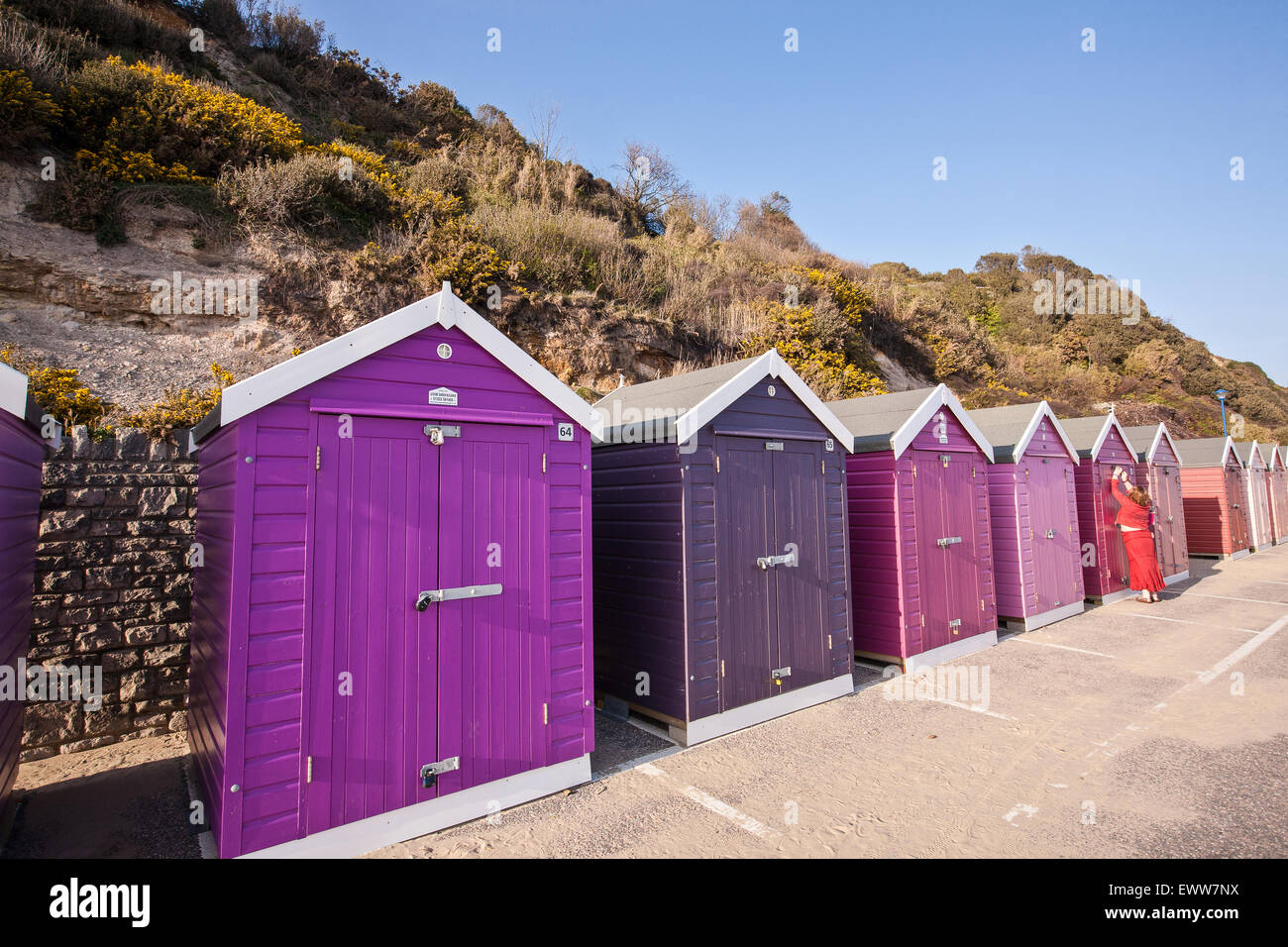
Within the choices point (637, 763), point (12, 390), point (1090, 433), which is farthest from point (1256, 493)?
point (12, 390)

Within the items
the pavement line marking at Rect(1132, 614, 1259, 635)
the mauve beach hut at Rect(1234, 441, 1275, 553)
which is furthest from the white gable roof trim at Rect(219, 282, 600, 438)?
the mauve beach hut at Rect(1234, 441, 1275, 553)

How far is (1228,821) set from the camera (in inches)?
155

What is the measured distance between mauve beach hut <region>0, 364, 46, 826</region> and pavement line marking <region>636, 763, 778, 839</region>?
4.12 m

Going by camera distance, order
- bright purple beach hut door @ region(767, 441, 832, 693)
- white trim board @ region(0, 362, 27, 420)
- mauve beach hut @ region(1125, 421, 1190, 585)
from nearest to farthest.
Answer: white trim board @ region(0, 362, 27, 420) → bright purple beach hut door @ region(767, 441, 832, 693) → mauve beach hut @ region(1125, 421, 1190, 585)

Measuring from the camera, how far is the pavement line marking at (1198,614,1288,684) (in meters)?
7.13

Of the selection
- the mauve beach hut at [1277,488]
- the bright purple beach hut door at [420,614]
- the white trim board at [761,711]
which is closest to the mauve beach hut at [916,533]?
the white trim board at [761,711]

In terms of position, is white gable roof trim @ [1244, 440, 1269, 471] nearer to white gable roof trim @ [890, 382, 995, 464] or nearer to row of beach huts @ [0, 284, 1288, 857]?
white gable roof trim @ [890, 382, 995, 464]

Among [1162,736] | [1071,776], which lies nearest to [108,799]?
[1071,776]

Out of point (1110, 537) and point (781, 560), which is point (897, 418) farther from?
point (1110, 537)

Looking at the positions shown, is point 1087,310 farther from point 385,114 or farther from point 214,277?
point 214,277

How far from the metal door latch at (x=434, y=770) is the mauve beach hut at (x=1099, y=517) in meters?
11.6

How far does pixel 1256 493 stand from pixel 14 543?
28.3m

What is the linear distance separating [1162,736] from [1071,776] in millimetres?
1512

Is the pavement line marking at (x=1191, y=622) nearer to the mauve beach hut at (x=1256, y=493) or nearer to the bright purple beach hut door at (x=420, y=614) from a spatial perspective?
the bright purple beach hut door at (x=420, y=614)
